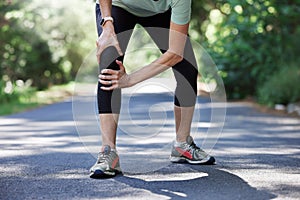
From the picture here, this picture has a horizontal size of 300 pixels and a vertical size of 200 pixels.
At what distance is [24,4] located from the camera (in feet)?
50.7

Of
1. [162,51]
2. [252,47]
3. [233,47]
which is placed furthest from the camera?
[252,47]

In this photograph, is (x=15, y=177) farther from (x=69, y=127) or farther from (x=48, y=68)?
(x=48, y=68)

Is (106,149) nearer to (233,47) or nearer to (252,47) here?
(233,47)

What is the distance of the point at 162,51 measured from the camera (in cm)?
391

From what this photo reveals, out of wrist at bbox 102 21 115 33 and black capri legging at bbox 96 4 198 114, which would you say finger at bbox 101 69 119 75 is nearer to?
black capri legging at bbox 96 4 198 114

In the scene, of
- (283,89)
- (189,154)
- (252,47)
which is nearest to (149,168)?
(189,154)

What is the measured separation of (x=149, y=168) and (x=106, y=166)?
43 cm

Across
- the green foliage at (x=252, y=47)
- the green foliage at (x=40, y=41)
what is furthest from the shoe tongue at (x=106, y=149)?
the green foliage at (x=40, y=41)

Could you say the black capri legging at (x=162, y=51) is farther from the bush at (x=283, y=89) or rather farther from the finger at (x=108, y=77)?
the bush at (x=283, y=89)

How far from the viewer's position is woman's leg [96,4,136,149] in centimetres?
371

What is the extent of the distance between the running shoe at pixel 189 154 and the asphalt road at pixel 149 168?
0.08m

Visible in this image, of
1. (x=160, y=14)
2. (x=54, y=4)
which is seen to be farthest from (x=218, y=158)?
(x=54, y=4)

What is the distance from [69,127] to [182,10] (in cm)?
425

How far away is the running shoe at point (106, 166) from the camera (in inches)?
142
